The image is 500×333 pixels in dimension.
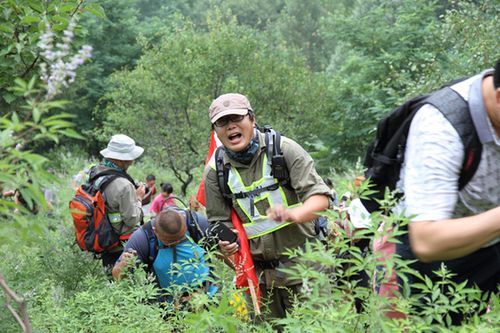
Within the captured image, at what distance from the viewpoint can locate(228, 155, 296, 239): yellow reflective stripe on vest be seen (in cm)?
453

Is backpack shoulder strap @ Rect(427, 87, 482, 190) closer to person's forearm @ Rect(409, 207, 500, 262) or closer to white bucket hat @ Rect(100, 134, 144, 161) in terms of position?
person's forearm @ Rect(409, 207, 500, 262)

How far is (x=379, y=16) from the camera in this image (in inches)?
954

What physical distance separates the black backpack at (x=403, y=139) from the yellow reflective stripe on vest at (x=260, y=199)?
4.76 ft

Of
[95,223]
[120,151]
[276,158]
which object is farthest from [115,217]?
[276,158]

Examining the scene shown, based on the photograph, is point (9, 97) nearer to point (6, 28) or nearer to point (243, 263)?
point (6, 28)

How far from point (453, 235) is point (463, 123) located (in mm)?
405

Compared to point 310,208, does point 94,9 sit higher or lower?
higher

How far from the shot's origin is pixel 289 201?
4.59 metres

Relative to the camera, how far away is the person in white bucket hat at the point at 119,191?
22.0 feet

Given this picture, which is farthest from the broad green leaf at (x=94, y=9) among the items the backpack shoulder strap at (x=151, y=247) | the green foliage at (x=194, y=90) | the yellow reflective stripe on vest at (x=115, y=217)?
the green foliage at (x=194, y=90)

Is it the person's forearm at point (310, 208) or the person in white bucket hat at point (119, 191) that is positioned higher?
the person's forearm at point (310, 208)

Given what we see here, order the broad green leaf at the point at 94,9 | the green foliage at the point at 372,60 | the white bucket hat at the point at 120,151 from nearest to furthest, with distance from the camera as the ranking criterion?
the broad green leaf at the point at 94,9, the white bucket hat at the point at 120,151, the green foliage at the point at 372,60

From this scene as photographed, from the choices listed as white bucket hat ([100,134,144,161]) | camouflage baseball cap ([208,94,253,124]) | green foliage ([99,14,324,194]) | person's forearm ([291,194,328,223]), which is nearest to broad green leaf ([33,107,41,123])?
person's forearm ([291,194,328,223])

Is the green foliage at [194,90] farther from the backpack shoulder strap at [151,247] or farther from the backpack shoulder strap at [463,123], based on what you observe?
the backpack shoulder strap at [463,123]
